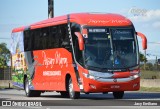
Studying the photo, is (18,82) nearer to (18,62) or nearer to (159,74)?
(18,62)

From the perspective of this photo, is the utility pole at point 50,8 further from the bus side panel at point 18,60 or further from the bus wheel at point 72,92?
the bus wheel at point 72,92

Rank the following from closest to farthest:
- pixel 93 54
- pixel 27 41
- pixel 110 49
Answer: pixel 93 54, pixel 110 49, pixel 27 41

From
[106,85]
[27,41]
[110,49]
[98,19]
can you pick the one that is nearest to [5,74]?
[27,41]

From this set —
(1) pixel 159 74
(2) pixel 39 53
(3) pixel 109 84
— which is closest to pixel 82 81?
(3) pixel 109 84

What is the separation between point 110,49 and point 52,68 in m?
4.61

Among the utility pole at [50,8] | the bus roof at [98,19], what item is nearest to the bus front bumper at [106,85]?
the bus roof at [98,19]

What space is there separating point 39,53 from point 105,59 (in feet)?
20.3

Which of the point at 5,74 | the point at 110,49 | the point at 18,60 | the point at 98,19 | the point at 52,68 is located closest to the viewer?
the point at 110,49

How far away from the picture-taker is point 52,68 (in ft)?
97.7

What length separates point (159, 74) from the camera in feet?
203

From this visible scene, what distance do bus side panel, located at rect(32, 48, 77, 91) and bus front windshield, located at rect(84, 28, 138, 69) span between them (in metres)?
1.41

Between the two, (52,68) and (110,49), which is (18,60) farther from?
(110,49)

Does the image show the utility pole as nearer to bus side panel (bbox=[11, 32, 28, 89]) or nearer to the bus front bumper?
bus side panel (bbox=[11, 32, 28, 89])

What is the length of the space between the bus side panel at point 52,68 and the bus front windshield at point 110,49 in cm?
141
